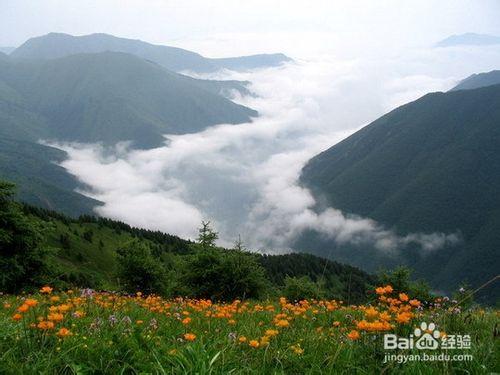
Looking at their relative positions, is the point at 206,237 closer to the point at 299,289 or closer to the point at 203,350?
the point at 299,289

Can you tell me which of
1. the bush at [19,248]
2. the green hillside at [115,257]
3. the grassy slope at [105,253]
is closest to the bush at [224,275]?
the green hillside at [115,257]

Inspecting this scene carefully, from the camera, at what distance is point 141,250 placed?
50281 millimetres

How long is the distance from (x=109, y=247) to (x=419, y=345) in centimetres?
12430

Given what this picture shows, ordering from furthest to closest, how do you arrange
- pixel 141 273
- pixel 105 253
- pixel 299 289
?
pixel 105 253
pixel 299 289
pixel 141 273

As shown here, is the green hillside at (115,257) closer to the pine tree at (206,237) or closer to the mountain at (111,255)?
the mountain at (111,255)

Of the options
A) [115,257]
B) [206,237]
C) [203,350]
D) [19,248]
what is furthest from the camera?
[115,257]

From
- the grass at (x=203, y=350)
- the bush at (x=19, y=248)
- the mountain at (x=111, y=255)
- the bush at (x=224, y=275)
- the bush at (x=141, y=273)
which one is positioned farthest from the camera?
the mountain at (x=111, y=255)

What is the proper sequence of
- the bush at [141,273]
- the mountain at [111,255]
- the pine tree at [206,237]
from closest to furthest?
the pine tree at [206,237] < the bush at [141,273] < the mountain at [111,255]

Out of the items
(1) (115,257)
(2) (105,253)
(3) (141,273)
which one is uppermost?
(1) (115,257)

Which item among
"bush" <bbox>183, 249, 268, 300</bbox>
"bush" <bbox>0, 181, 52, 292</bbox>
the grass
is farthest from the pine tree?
the grass

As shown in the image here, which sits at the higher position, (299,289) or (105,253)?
(299,289)

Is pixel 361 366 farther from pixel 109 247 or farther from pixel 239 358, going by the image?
pixel 109 247

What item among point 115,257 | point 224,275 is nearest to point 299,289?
point 224,275

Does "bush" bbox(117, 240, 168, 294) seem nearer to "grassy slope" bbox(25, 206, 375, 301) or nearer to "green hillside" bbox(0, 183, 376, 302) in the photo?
"green hillside" bbox(0, 183, 376, 302)
